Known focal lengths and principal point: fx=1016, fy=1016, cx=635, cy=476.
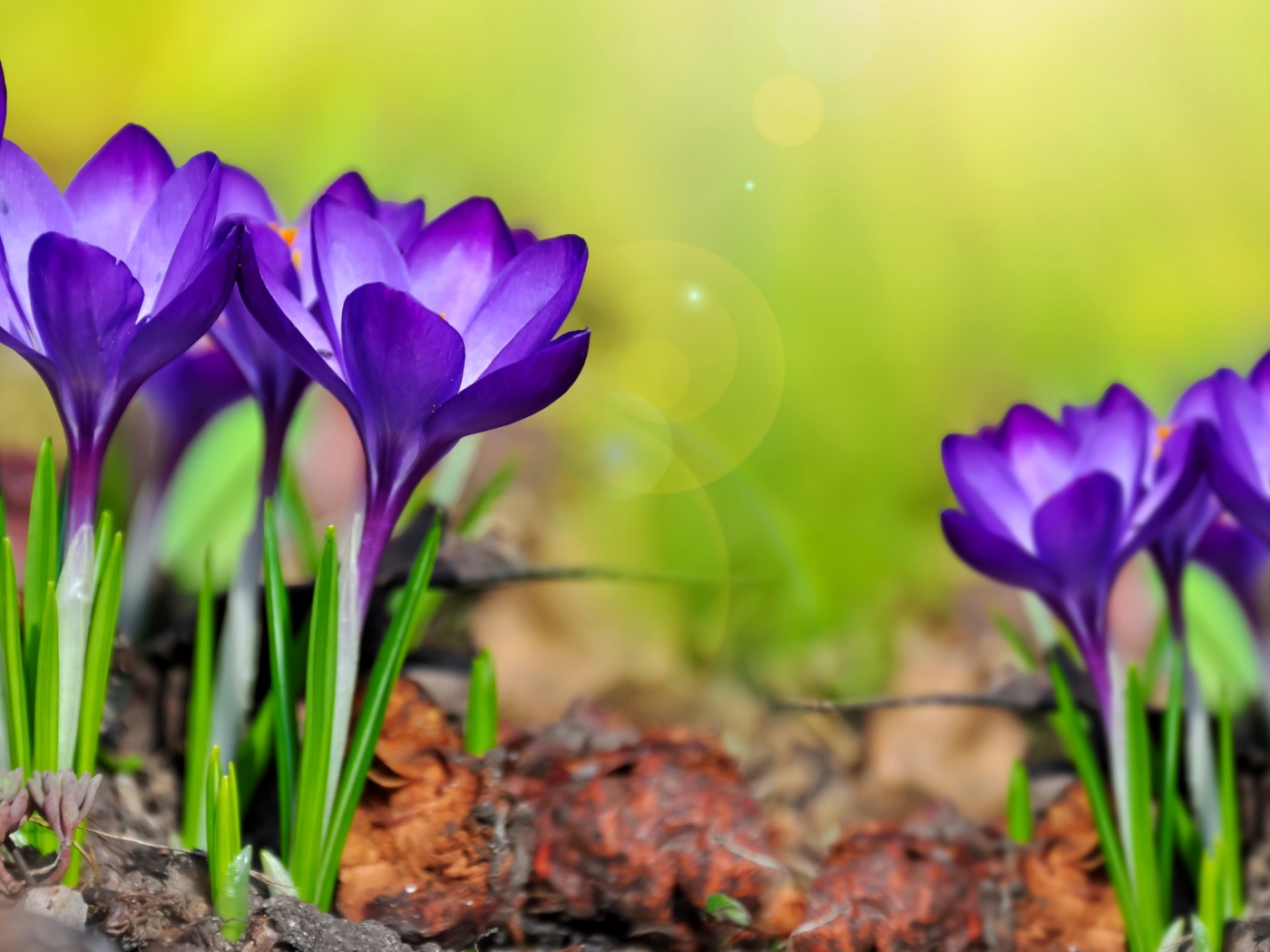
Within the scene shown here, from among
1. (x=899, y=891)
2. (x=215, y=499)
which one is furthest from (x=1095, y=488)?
(x=215, y=499)

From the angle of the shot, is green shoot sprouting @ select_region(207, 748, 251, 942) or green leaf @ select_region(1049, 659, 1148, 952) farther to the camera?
green leaf @ select_region(1049, 659, 1148, 952)

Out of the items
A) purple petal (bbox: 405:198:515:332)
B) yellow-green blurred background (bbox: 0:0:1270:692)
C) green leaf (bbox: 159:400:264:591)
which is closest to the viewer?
purple petal (bbox: 405:198:515:332)

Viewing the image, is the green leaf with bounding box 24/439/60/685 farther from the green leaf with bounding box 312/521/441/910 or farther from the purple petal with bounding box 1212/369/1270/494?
the purple petal with bounding box 1212/369/1270/494

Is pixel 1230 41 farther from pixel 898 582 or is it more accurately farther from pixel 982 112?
pixel 898 582

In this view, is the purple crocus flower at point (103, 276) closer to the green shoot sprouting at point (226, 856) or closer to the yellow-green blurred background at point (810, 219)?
the green shoot sprouting at point (226, 856)

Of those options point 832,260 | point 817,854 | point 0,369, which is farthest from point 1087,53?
point 0,369

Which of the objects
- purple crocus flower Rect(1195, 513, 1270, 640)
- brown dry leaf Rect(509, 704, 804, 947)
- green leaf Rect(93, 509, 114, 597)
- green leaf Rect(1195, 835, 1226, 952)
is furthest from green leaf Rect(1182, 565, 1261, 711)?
green leaf Rect(93, 509, 114, 597)

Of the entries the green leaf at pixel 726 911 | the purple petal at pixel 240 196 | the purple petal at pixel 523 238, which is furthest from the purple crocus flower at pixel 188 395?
the green leaf at pixel 726 911
